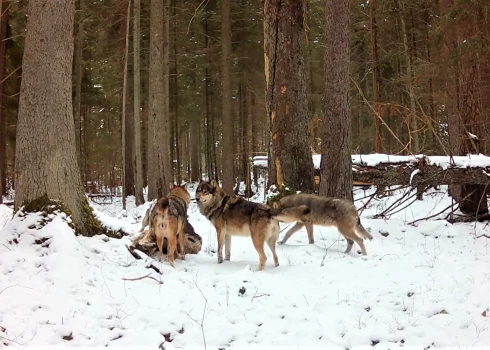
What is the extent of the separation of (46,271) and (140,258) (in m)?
1.45

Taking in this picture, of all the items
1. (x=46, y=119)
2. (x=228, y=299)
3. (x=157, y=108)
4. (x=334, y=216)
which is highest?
(x=157, y=108)

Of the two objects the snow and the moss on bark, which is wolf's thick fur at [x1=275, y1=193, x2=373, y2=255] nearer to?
the moss on bark

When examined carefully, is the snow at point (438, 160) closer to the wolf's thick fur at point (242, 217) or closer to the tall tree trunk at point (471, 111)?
the tall tree trunk at point (471, 111)

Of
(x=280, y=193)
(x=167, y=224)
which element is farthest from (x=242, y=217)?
(x=280, y=193)

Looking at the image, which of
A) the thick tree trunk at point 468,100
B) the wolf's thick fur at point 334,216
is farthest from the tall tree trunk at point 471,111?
the wolf's thick fur at point 334,216

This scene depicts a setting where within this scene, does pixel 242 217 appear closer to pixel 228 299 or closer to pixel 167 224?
pixel 167 224

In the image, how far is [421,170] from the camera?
9.88 metres

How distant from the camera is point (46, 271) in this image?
5.29 m

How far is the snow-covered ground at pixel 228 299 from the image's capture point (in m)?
4.34

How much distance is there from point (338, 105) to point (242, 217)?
3.96m

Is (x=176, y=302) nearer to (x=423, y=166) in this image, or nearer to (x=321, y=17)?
(x=423, y=166)

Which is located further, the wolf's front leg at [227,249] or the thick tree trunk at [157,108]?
the thick tree trunk at [157,108]

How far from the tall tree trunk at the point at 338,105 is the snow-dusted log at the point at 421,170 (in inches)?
40.3

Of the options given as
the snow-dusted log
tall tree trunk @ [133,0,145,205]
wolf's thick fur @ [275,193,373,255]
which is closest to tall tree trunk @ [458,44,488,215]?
the snow-dusted log
